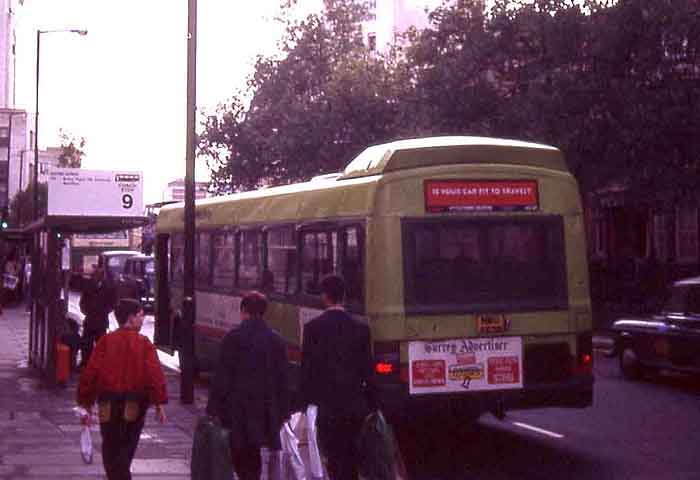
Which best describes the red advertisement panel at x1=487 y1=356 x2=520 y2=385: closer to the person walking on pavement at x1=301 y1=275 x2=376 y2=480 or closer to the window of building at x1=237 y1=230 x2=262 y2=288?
the person walking on pavement at x1=301 y1=275 x2=376 y2=480

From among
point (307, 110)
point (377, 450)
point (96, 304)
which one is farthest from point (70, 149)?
point (377, 450)

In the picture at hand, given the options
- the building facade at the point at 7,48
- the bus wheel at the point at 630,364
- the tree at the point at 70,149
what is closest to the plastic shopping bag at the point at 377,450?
the bus wheel at the point at 630,364

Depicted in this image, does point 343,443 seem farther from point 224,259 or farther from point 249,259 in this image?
point 224,259

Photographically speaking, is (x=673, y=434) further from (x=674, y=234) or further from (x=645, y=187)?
(x=674, y=234)

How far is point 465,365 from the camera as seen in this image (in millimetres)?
13250

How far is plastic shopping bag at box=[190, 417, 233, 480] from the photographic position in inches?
367

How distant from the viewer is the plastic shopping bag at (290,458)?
10.2 metres

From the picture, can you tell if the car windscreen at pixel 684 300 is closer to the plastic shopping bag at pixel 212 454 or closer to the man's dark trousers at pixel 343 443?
the man's dark trousers at pixel 343 443

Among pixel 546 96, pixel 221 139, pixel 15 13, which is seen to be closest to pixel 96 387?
pixel 546 96

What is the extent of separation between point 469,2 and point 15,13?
270ft

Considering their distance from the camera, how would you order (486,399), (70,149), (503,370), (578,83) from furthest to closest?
(70,149)
(578,83)
(503,370)
(486,399)

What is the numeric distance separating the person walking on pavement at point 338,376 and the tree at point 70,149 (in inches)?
2662

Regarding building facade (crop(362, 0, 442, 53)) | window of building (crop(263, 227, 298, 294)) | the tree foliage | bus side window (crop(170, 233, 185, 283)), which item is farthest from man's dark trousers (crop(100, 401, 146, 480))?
building facade (crop(362, 0, 442, 53))

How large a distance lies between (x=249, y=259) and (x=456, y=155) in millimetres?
5099
